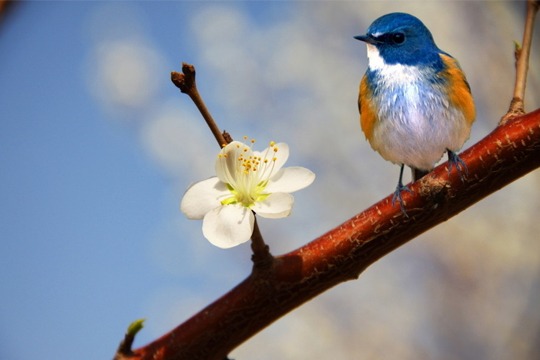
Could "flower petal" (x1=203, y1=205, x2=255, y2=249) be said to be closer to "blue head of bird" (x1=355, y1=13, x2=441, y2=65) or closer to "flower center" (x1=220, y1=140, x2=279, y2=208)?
"flower center" (x1=220, y1=140, x2=279, y2=208)

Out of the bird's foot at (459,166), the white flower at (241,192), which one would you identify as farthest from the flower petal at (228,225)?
the bird's foot at (459,166)

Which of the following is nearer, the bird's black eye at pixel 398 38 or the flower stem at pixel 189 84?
the flower stem at pixel 189 84

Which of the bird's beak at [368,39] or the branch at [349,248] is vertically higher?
the bird's beak at [368,39]

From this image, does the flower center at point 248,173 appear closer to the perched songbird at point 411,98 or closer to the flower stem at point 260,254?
the flower stem at point 260,254

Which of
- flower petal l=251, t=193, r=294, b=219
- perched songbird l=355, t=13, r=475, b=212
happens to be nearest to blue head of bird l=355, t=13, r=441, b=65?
perched songbird l=355, t=13, r=475, b=212

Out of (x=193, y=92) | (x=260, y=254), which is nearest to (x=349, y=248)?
(x=260, y=254)

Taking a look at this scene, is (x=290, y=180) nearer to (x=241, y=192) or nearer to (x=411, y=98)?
(x=241, y=192)

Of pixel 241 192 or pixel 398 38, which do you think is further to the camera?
pixel 398 38
